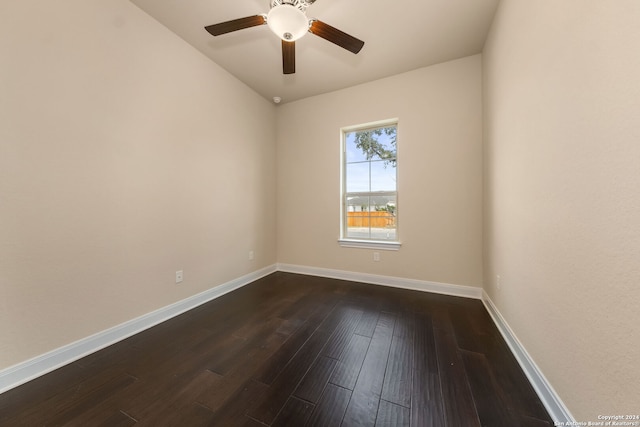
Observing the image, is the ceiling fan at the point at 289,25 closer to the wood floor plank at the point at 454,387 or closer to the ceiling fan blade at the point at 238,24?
the ceiling fan blade at the point at 238,24

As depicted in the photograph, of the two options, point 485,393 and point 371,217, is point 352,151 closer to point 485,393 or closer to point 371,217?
point 371,217

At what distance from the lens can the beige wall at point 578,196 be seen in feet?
2.42

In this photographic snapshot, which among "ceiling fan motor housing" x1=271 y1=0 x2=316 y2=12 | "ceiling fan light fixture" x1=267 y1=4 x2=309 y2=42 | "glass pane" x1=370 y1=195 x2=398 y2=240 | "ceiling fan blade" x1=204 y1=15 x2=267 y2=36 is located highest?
"ceiling fan motor housing" x1=271 y1=0 x2=316 y2=12

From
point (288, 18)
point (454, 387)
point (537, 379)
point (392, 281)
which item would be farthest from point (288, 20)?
point (392, 281)

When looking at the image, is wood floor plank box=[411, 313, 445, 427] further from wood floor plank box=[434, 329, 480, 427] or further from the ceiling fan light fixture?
the ceiling fan light fixture

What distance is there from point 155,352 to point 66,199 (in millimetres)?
1305

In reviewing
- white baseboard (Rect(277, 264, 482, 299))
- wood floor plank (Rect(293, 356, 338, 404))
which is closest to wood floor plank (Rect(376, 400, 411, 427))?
wood floor plank (Rect(293, 356, 338, 404))

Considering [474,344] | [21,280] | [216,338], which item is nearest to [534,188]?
[474,344]

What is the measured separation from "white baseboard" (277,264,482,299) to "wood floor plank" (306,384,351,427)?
189 centimetres

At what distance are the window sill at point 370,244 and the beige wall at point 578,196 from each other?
4.48 feet

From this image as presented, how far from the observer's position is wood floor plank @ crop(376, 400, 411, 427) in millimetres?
1099

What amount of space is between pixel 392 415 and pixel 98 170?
262 centimetres

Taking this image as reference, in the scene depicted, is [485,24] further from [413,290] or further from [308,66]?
[413,290]

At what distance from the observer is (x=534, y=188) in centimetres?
136
